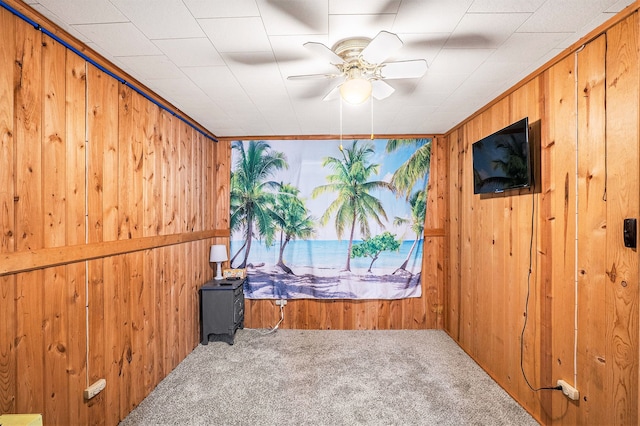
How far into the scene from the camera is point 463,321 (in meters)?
3.43

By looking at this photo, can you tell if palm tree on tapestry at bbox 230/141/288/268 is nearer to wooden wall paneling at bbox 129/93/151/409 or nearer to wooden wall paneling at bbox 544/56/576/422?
wooden wall paneling at bbox 129/93/151/409

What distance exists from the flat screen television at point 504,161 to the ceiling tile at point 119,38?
2.49m

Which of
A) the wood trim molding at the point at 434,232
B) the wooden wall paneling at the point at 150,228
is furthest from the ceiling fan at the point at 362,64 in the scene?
the wood trim molding at the point at 434,232

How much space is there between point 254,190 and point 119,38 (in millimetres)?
2371

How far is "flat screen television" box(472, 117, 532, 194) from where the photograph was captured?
2.19 metres

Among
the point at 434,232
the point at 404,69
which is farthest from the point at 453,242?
the point at 404,69

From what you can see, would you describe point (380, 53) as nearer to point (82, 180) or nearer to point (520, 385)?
point (82, 180)

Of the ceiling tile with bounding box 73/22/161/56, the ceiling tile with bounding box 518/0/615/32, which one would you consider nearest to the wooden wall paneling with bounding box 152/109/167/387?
the ceiling tile with bounding box 73/22/161/56

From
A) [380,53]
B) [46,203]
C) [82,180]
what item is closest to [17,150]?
[46,203]

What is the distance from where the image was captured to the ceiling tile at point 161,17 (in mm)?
1517

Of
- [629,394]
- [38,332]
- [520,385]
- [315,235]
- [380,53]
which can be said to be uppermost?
[380,53]

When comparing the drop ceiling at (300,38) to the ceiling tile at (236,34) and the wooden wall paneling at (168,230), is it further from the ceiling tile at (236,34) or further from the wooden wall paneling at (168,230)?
the wooden wall paneling at (168,230)

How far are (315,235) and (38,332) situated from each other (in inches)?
111

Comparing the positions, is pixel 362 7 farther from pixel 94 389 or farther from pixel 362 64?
pixel 94 389
